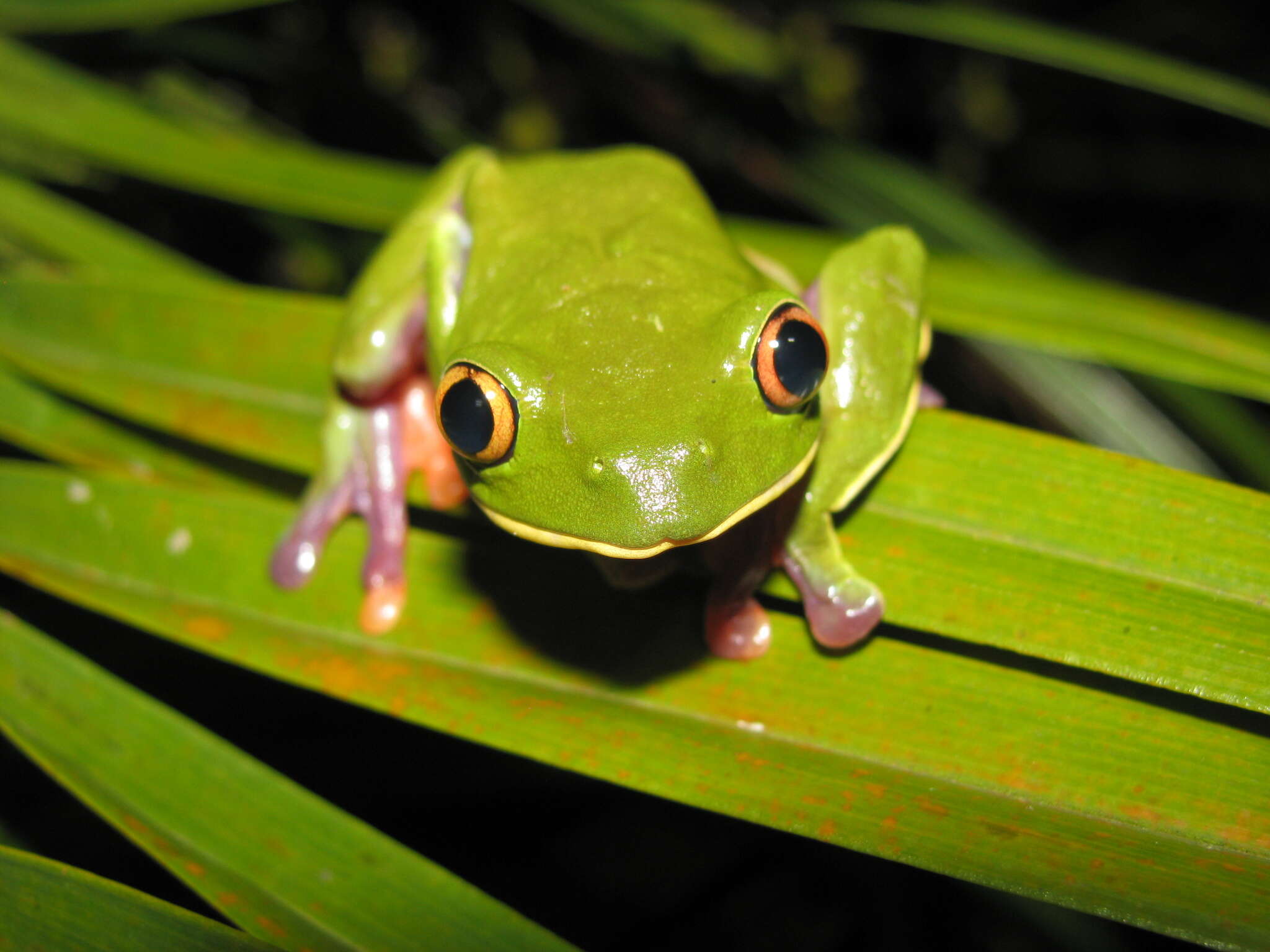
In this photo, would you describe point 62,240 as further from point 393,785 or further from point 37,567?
point 393,785

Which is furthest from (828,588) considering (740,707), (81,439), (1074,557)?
(81,439)

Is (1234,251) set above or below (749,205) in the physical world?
above

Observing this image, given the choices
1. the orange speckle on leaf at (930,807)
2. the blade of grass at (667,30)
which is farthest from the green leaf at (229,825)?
the blade of grass at (667,30)

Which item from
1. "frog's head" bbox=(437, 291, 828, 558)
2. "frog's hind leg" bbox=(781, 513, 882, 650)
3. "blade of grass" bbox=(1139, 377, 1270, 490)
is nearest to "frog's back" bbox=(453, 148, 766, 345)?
"frog's head" bbox=(437, 291, 828, 558)

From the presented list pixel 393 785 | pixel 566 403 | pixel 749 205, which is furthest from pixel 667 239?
pixel 749 205

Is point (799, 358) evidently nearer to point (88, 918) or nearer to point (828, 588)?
point (828, 588)
